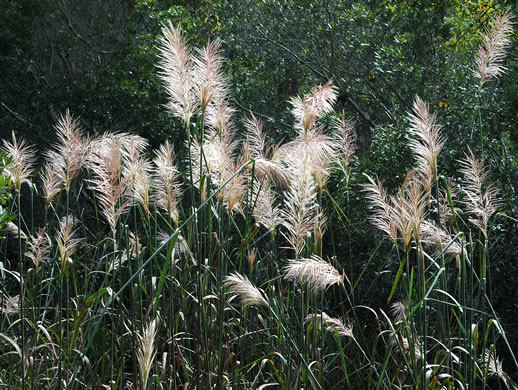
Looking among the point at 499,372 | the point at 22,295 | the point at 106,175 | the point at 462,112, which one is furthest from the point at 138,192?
the point at 462,112

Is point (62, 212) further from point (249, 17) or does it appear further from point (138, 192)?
point (138, 192)

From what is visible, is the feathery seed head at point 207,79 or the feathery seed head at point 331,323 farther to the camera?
the feathery seed head at point 207,79

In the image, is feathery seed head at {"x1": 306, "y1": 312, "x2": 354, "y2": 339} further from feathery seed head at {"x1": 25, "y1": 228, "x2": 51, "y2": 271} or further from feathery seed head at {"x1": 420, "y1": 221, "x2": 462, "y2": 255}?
feathery seed head at {"x1": 25, "y1": 228, "x2": 51, "y2": 271}

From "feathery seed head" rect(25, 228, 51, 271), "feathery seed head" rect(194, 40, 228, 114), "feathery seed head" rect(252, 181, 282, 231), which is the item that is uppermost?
"feathery seed head" rect(194, 40, 228, 114)

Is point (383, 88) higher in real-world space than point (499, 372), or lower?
higher

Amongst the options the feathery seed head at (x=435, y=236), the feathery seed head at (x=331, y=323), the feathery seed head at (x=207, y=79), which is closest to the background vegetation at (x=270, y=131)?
the feathery seed head at (x=331, y=323)

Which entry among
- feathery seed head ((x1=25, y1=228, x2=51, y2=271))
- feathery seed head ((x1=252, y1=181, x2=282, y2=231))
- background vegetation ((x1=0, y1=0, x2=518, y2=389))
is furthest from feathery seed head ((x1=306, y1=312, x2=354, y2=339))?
feathery seed head ((x1=25, y1=228, x2=51, y2=271))

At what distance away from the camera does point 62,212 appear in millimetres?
7492

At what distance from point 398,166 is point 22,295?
3.05m

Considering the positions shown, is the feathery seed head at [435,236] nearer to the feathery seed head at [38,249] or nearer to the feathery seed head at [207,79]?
the feathery seed head at [207,79]

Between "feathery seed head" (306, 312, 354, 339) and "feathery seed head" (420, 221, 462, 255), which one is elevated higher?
"feathery seed head" (420, 221, 462, 255)

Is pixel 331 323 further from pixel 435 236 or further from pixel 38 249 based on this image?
pixel 38 249

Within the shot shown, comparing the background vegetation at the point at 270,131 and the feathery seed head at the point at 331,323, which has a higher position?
the background vegetation at the point at 270,131

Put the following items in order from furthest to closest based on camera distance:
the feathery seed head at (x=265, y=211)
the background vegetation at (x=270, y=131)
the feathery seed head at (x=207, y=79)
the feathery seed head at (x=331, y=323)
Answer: the background vegetation at (x=270, y=131) < the feathery seed head at (x=265, y=211) < the feathery seed head at (x=207, y=79) < the feathery seed head at (x=331, y=323)
